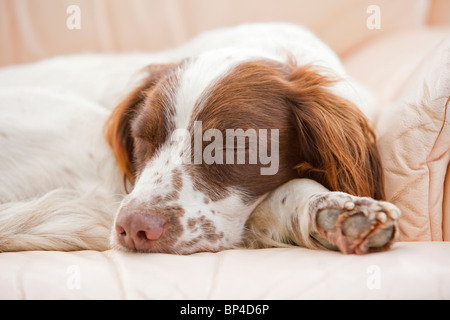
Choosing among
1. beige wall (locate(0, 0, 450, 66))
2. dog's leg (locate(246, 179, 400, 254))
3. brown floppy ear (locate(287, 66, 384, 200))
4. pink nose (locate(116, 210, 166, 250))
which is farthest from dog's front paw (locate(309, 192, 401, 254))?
beige wall (locate(0, 0, 450, 66))

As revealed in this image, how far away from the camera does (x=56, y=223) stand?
159 centimetres

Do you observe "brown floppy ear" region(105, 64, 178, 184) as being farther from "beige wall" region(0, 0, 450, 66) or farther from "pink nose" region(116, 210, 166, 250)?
"beige wall" region(0, 0, 450, 66)

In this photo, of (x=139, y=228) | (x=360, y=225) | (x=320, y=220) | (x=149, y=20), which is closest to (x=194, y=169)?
(x=139, y=228)

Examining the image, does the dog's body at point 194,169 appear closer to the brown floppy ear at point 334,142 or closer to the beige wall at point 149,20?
the brown floppy ear at point 334,142

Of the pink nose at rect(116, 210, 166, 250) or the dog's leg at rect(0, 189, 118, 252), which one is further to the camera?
the dog's leg at rect(0, 189, 118, 252)

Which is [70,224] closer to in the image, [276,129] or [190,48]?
[276,129]

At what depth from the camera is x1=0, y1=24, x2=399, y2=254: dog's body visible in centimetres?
144

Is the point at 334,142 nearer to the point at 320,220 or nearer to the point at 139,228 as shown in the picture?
the point at 320,220

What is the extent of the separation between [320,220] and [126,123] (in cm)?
87

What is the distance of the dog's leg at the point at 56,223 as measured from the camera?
1.54m

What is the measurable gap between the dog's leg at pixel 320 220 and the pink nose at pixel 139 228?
34cm

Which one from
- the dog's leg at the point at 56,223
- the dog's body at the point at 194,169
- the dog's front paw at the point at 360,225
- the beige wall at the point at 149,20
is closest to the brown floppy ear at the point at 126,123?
the dog's body at the point at 194,169

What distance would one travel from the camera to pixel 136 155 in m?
1.75
